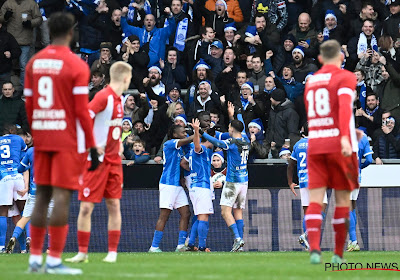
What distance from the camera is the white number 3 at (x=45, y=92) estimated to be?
9477 mm

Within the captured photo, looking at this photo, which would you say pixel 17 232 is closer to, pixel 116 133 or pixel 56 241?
pixel 116 133

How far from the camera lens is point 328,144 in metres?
10.7

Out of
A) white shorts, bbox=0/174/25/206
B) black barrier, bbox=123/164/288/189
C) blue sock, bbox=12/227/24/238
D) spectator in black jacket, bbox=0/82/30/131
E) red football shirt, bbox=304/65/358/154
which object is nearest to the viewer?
red football shirt, bbox=304/65/358/154

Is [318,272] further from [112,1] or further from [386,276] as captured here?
[112,1]

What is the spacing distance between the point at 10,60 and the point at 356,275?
47.8 feet

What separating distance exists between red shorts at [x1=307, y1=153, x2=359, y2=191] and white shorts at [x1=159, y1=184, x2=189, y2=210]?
695 cm

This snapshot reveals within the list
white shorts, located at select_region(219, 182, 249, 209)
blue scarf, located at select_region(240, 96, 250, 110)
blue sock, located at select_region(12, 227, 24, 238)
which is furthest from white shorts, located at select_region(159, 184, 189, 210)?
blue scarf, located at select_region(240, 96, 250, 110)

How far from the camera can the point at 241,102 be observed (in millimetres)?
20547

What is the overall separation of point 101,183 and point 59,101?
2349 millimetres

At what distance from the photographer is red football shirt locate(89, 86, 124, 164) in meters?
11.5

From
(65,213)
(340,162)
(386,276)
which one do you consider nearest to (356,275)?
(386,276)

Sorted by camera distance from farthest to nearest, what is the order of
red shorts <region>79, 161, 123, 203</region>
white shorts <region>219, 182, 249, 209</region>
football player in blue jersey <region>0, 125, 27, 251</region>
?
football player in blue jersey <region>0, 125, 27, 251</region>, white shorts <region>219, 182, 249, 209</region>, red shorts <region>79, 161, 123, 203</region>

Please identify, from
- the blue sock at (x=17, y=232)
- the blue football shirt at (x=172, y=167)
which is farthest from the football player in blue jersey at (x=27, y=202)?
the blue football shirt at (x=172, y=167)

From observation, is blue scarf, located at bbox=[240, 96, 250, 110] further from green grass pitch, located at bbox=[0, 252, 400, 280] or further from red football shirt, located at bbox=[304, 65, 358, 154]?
red football shirt, located at bbox=[304, 65, 358, 154]
